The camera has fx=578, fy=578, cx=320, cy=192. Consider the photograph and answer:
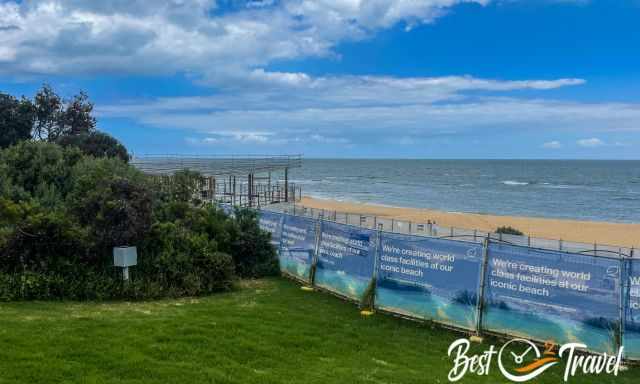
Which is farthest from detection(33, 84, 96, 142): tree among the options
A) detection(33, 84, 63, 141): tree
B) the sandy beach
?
the sandy beach

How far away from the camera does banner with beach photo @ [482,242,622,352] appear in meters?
8.38

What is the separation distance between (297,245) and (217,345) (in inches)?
260

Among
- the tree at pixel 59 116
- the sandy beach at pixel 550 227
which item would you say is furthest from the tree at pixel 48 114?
the sandy beach at pixel 550 227

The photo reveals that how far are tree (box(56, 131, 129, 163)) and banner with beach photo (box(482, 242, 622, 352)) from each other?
36.7 meters

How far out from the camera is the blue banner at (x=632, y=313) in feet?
26.9

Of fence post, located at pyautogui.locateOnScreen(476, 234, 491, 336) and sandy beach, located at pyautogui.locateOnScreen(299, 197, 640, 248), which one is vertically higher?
fence post, located at pyautogui.locateOnScreen(476, 234, 491, 336)

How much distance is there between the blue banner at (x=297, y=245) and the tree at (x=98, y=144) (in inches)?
1195

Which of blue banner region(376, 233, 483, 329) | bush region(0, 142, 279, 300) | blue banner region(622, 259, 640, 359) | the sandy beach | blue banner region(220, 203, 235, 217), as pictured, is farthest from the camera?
the sandy beach

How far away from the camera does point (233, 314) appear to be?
9.36 m

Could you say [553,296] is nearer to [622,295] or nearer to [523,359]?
[622,295]

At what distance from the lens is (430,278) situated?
33.5 feet

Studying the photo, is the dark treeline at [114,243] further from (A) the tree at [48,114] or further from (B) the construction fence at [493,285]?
(A) the tree at [48,114]

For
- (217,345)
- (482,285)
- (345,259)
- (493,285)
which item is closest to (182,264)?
(345,259)

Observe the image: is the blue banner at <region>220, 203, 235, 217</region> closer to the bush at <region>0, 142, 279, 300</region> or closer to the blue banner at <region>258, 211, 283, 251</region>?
the blue banner at <region>258, 211, 283, 251</region>
